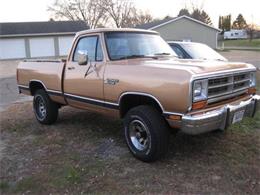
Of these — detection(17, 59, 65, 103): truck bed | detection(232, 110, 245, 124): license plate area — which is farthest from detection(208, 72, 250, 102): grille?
detection(17, 59, 65, 103): truck bed

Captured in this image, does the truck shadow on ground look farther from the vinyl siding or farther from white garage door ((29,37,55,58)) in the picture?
the vinyl siding

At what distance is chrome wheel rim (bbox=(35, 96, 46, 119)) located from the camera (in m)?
7.27

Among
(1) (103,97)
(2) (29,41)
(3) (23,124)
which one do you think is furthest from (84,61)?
(2) (29,41)

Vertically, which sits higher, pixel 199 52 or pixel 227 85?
pixel 199 52

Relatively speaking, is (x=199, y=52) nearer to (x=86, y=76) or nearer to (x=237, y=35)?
(x=86, y=76)

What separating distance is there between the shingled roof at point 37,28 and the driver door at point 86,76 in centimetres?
3290

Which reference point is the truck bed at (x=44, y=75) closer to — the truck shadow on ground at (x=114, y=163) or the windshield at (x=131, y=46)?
the truck shadow on ground at (x=114, y=163)

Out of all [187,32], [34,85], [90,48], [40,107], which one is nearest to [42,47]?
[187,32]

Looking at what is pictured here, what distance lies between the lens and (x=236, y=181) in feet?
14.0

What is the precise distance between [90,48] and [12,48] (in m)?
33.5

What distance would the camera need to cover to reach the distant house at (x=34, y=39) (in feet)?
120

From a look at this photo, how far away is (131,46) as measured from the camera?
5734 mm

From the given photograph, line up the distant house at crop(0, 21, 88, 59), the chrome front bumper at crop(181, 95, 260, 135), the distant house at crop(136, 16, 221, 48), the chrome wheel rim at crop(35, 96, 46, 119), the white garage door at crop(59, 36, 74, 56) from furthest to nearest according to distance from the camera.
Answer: the distant house at crop(136, 16, 221, 48), the white garage door at crop(59, 36, 74, 56), the distant house at crop(0, 21, 88, 59), the chrome wheel rim at crop(35, 96, 46, 119), the chrome front bumper at crop(181, 95, 260, 135)

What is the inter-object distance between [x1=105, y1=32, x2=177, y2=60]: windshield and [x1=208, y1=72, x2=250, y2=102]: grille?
1.46m
